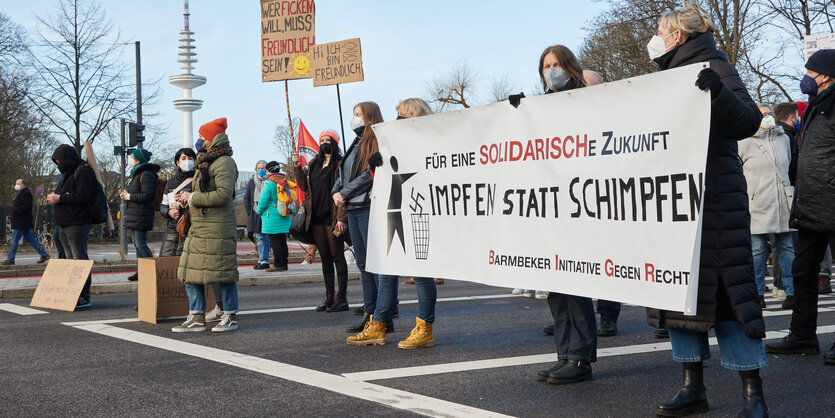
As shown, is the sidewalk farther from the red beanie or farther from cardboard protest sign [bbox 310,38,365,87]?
the red beanie

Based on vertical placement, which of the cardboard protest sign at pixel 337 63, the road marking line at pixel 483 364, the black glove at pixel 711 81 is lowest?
the road marking line at pixel 483 364

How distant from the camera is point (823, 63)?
5.82 metres

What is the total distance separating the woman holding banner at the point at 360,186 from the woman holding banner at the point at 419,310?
1.55ft

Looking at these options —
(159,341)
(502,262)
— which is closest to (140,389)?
(159,341)

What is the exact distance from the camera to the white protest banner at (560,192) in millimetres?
4086

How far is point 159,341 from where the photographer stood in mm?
6941

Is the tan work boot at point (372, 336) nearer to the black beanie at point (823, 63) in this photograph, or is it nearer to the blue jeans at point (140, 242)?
the black beanie at point (823, 63)

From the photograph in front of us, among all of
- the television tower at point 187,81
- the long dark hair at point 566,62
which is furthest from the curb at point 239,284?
the television tower at point 187,81

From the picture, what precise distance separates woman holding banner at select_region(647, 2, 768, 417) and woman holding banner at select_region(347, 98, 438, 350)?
96.9 inches

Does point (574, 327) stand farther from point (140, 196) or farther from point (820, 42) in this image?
point (820, 42)

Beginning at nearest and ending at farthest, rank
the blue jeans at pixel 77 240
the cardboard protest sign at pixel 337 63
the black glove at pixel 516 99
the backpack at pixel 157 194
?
1. the black glove at pixel 516 99
2. the blue jeans at pixel 77 240
3. the backpack at pixel 157 194
4. the cardboard protest sign at pixel 337 63

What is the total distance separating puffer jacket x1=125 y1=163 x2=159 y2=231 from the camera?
10.1 meters

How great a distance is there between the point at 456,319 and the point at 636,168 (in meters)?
4.10

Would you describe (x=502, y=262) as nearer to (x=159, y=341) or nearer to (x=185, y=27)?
(x=159, y=341)
